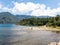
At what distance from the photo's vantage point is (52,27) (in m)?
144

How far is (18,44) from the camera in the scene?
55.2m

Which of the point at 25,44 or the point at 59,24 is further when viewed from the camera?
the point at 59,24

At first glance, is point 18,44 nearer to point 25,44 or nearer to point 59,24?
point 25,44

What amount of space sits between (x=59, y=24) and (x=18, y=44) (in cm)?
9330

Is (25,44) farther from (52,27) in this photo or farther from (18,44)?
(52,27)

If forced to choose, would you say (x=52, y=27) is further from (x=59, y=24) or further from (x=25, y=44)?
(x=25, y=44)

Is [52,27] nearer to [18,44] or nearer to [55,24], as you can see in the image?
[55,24]

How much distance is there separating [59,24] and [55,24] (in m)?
4.34

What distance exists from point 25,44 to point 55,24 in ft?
313

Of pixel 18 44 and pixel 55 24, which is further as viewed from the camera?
pixel 55 24

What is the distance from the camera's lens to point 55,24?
147750 mm

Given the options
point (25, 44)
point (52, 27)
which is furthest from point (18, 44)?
point (52, 27)

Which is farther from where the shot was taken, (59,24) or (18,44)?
(59,24)

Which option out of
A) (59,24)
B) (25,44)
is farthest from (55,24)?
(25,44)
